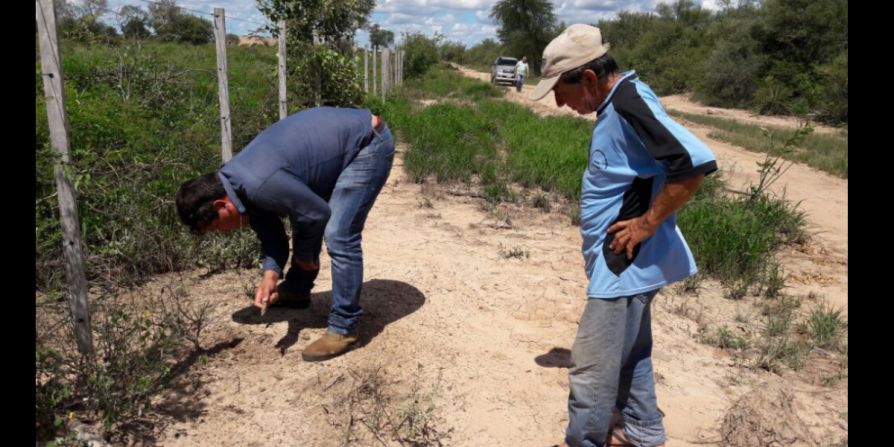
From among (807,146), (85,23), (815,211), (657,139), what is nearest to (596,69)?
(657,139)

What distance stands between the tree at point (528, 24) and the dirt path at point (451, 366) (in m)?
45.4

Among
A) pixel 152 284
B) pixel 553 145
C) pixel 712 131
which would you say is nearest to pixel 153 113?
pixel 152 284

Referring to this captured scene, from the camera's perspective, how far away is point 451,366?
3.13 m

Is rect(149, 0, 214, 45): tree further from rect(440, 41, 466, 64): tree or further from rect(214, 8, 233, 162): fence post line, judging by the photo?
rect(440, 41, 466, 64): tree

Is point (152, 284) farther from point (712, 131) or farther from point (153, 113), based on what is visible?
point (712, 131)

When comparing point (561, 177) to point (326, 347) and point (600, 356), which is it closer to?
point (326, 347)

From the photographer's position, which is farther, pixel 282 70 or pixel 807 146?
pixel 807 146

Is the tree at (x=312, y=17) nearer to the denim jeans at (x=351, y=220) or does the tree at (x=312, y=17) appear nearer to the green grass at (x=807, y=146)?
the denim jeans at (x=351, y=220)

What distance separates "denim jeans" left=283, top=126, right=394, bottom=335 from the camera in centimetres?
292

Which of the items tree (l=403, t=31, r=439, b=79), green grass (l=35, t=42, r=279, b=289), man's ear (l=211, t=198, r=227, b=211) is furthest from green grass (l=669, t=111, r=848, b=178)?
tree (l=403, t=31, r=439, b=79)

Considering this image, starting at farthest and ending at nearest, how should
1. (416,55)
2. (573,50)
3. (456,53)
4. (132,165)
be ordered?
1. (456,53)
2. (416,55)
3. (132,165)
4. (573,50)

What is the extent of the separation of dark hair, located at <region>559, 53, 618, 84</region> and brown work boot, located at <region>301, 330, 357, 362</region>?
1708 millimetres

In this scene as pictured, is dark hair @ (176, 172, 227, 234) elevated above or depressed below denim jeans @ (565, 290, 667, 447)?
above

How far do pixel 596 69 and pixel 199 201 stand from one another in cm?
163
